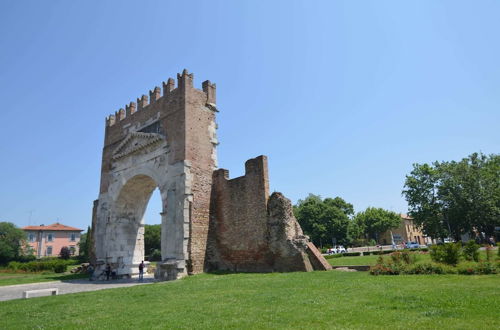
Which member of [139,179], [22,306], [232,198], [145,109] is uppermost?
[145,109]

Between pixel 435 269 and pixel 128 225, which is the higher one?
pixel 128 225

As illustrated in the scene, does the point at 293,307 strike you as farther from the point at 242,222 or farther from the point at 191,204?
the point at 191,204

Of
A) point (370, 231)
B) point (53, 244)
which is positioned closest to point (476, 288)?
point (370, 231)

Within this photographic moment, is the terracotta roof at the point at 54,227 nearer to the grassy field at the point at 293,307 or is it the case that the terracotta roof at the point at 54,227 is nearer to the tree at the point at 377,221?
the tree at the point at 377,221

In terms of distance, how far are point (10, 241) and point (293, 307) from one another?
173 ft

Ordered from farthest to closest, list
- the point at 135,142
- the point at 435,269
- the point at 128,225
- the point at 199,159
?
the point at 128,225 → the point at 135,142 → the point at 199,159 → the point at 435,269

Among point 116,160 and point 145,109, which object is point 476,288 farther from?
point 116,160

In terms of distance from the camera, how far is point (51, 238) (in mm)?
61219

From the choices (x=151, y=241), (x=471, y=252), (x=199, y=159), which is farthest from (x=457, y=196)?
(x=151, y=241)

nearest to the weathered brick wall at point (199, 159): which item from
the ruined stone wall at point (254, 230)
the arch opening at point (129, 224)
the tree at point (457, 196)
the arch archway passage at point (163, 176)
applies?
the arch archway passage at point (163, 176)

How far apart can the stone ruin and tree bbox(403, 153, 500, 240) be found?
28.5 metres

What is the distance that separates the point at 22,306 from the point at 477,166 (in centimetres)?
4119

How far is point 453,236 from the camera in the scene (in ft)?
121

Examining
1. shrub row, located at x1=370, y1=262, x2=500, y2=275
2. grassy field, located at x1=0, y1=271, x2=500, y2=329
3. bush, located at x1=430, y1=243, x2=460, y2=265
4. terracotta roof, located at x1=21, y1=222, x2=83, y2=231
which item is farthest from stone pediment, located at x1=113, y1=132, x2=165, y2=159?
terracotta roof, located at x1=21, y1=222, x2=83, y2=231
